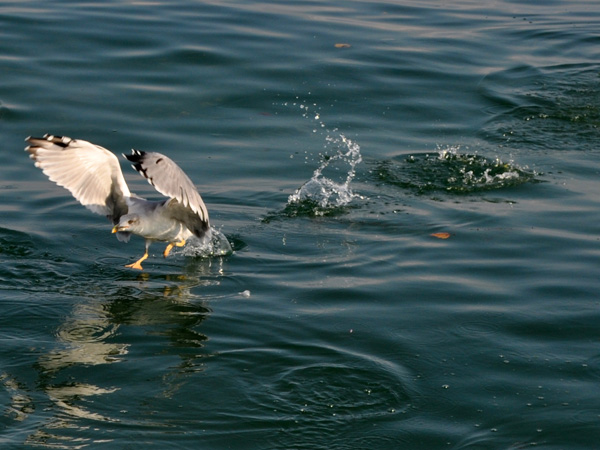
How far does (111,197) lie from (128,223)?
61cm

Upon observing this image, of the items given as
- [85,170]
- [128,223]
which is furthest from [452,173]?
[85,170]

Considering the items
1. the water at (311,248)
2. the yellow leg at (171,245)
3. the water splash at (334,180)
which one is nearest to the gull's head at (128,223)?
the water at (311,248)

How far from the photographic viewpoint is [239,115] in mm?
12258

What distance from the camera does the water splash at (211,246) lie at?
8328 mm

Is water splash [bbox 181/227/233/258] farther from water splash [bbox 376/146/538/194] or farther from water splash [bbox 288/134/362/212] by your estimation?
water splash [bbox 376/146/538/194]

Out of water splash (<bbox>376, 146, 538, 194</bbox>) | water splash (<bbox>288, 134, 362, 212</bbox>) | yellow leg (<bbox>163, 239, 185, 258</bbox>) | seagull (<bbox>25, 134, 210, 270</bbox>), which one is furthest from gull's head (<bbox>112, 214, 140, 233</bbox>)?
water splash (<bbox>376, 146, 538, 194</bbox>)

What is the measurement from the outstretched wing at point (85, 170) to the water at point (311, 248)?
399 millimetres

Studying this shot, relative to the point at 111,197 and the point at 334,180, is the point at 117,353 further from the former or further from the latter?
the point at 334,180

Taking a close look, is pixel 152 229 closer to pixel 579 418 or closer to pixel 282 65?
pixel 579 418

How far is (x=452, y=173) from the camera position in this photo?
399 inches

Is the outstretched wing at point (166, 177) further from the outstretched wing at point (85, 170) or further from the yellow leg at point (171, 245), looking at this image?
the outstretched wing at point (85, 170)

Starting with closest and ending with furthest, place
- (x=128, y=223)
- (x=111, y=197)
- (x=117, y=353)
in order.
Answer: (x=117, y=353) → (x=128, y=223) → (x=111, y=197)

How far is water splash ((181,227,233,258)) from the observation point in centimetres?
833

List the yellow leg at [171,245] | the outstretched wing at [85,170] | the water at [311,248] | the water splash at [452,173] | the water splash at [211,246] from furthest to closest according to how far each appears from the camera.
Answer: the water splash at [452,173], the yellow leg at [171,245], the water splash at [211,246], the outstretched wing at [85,170], the water at [311,248]
